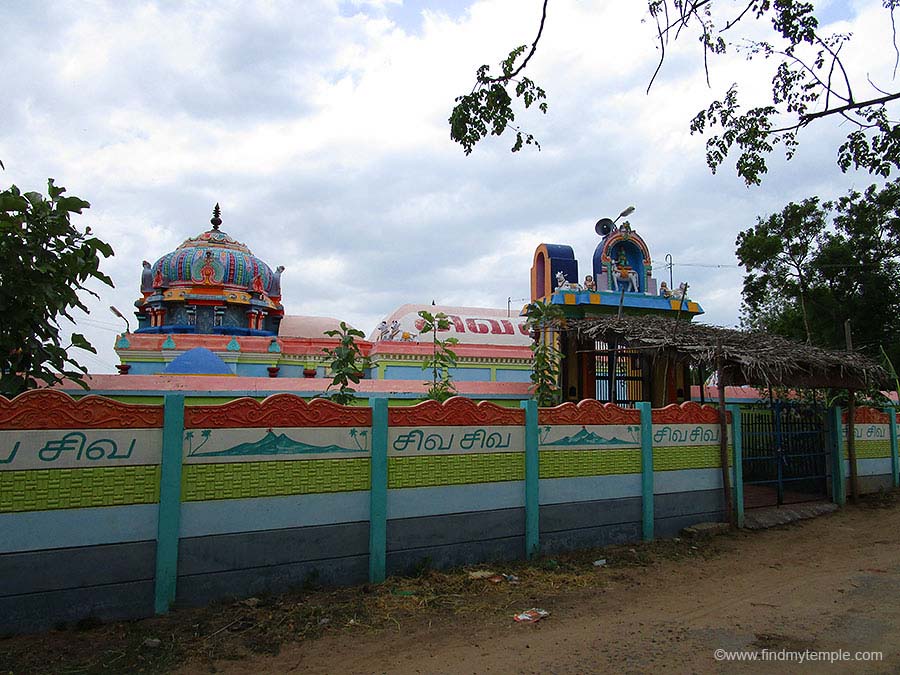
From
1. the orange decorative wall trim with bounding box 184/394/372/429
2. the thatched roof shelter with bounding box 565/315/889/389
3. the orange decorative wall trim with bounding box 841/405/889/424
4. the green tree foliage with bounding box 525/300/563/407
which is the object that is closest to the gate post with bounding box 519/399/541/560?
the orange decorative wall trim with bounding box 184/394/372/429

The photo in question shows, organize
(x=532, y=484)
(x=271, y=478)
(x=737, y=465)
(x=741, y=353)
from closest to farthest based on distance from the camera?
(x=271, y=478) → (x=532, y=484) → (x=737, y=465) → (x=741, y=353)

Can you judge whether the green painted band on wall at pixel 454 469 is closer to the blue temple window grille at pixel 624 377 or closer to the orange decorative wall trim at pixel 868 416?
the blue temple window grille at pixel 624 377

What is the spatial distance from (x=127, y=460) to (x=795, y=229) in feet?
71.0

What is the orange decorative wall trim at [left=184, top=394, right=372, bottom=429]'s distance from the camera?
5.11 metres

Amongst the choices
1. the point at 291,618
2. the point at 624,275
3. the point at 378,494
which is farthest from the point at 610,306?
the point at 291,618

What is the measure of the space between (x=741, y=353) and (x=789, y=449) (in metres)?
2.68

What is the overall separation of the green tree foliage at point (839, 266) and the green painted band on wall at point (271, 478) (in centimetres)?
1891

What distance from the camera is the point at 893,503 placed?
1072 cm

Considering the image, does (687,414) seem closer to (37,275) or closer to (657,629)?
(657,629)

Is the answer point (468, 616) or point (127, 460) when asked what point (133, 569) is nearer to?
point (127, 460)

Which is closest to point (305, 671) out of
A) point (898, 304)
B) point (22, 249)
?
point (22, 249)

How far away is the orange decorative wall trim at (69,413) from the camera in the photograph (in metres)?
4.39

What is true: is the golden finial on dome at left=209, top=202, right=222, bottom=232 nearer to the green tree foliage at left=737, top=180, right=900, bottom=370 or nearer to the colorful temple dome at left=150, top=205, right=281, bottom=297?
the colorful temple dome at left=150, top=205, right=281, bottom=297

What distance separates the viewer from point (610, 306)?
44.0 feet
